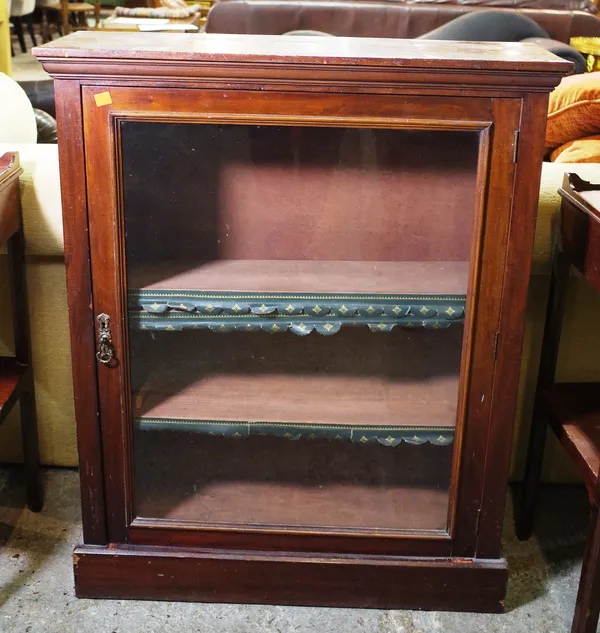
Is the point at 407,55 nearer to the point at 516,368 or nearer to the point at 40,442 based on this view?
the point at 516,368

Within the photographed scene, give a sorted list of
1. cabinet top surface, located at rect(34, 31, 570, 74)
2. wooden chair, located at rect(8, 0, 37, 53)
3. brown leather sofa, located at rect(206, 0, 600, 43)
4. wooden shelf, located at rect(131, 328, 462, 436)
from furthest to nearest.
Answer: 1. wooden chair, located at rect(8, 0, 37, 53)
2. brown leather sofa, located at rect(206, 0, 600, 43)
3. wooden shelf, located at rect(131, 328, 462, 436)
4. cabinet top surface, located at rect(34, 31, 570, 74)

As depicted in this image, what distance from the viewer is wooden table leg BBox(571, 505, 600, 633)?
1.26 meters

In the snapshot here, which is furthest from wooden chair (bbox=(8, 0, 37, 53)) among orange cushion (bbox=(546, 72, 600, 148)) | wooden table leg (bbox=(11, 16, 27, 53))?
orange cushion (bbox=(546, 72, 600, 148))

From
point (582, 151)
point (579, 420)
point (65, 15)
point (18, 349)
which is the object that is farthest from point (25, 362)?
point (65, 15)

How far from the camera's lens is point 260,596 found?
144 centimetres

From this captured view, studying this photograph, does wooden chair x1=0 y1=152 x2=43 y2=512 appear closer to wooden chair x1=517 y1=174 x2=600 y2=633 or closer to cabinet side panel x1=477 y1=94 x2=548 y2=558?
cabinet side panel x1=477 y1=94 x2=548 y2=558

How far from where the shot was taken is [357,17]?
14.0 ft

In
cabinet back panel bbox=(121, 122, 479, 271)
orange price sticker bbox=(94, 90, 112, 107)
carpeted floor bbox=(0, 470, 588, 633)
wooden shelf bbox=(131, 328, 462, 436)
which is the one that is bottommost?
carpeted floor bbox=(0, 470, 588, 633)

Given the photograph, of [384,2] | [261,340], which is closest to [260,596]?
[261,340]

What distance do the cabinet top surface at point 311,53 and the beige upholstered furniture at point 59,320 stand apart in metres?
0.31

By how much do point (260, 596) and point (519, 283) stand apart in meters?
0.71

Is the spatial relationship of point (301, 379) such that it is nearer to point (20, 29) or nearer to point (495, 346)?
point (495, 346)

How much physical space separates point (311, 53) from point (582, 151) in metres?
0.69

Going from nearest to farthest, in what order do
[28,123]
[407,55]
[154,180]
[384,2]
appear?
[407,55] → [154,180] → [28,123] → [384,2]
